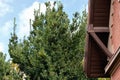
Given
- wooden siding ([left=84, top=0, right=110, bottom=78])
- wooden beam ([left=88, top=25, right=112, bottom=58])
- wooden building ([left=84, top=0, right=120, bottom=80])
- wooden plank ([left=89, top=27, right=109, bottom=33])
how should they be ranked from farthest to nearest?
wooden siding ([left=84, top=0, right=110, bottom=78]) → wooden plank ([left=89, top=27, right=109, bottom=33]) → wooden building ([left=84, top=0, right=120, bottom=80]) → wooden beam ([left=88, top=25, right=112, bottom=58])

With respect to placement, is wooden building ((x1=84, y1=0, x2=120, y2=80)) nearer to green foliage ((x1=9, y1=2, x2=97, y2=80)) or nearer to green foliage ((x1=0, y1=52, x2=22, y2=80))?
green foliage ((x1=9, y1=2, x2=97, y2=80))

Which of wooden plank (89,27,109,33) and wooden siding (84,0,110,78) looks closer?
wooden plank (89,27,109,33)

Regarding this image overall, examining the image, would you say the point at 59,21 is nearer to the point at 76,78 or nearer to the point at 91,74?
the point at 76,78

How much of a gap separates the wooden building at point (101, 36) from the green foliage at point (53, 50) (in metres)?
15.8

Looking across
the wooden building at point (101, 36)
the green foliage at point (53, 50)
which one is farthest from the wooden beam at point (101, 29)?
the green foliage at point (53, 50)

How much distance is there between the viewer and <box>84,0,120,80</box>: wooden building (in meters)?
9.70

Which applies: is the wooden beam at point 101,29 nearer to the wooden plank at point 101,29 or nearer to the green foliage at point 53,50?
the wooden plank at point 101,29

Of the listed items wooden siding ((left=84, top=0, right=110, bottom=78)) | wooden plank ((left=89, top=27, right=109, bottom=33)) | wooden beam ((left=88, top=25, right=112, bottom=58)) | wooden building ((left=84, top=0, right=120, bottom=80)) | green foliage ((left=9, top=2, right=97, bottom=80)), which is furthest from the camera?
green foliage ((left=9, top=2, right=97, bottom=80))

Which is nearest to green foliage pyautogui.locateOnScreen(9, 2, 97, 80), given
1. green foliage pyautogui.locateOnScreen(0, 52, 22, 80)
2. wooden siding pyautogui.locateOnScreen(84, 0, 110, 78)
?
green foliage pyautogui.locateOnScreen(0, 52, 22, 80)

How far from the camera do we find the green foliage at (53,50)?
26766mm

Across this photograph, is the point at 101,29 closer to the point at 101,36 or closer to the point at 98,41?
the point at 101,36

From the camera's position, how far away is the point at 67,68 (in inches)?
1053

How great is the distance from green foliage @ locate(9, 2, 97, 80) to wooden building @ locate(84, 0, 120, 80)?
15.8m

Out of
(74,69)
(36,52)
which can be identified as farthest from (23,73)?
(74,69)
